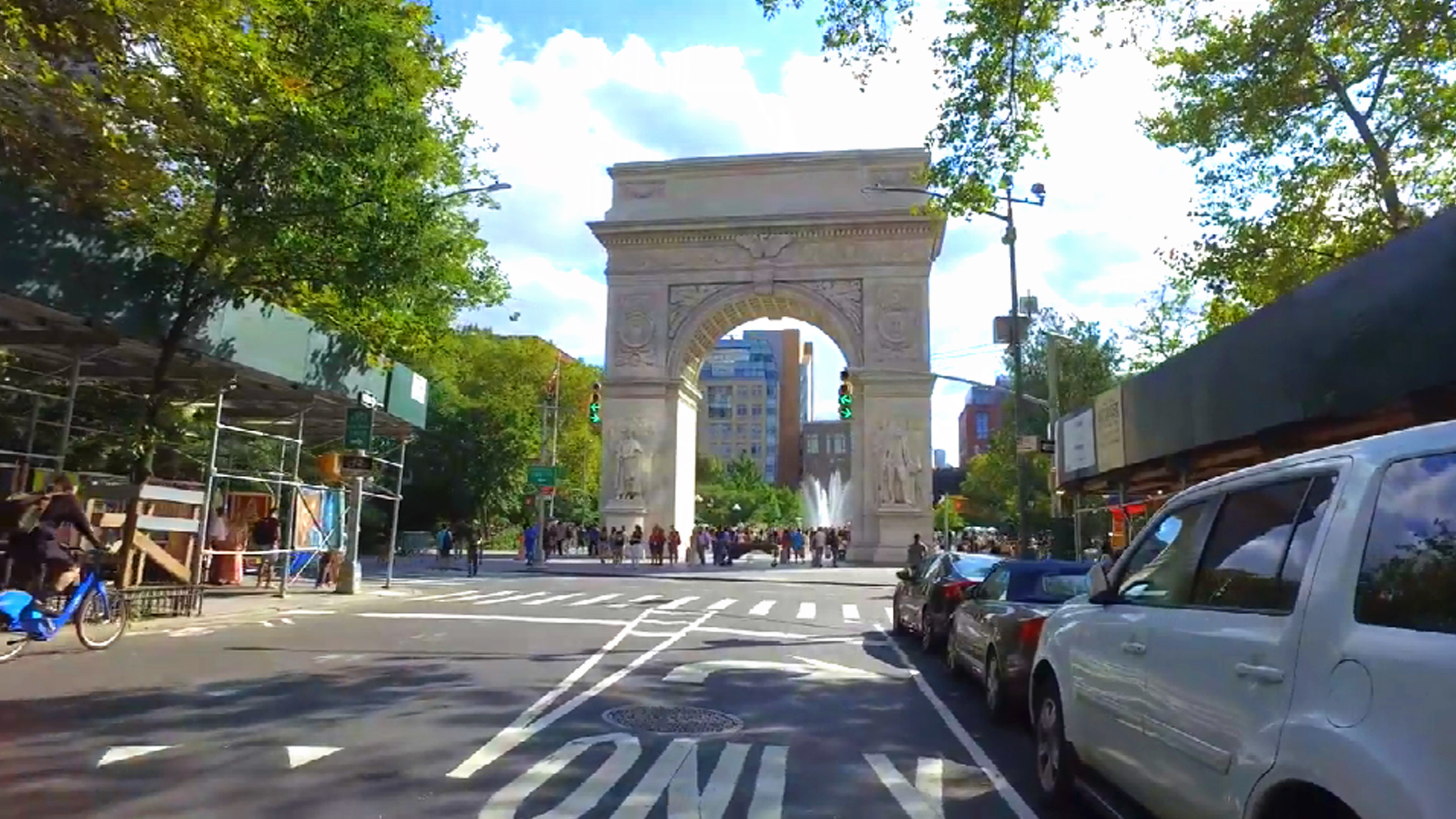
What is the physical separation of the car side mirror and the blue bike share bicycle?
9.86m

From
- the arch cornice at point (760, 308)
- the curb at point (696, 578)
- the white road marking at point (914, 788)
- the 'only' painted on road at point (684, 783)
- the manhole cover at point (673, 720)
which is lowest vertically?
the white road marking at point (914, 788)

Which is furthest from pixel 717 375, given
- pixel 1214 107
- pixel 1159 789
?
pixel 1159 789

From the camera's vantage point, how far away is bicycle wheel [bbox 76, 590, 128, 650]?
36.3ft

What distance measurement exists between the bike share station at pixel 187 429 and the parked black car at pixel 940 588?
32.0ft

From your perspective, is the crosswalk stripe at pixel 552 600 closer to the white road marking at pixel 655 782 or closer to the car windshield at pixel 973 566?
the car windshield at pixel 973 566

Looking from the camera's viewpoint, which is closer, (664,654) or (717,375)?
(664,654)

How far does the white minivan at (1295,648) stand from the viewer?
265 centimetres

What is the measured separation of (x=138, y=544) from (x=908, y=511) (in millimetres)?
31714

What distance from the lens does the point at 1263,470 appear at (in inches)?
161

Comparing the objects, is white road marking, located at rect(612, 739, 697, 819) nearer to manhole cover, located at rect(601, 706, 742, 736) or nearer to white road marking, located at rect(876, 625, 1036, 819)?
manhole cover, located at rect(601, 706, 742, 736)

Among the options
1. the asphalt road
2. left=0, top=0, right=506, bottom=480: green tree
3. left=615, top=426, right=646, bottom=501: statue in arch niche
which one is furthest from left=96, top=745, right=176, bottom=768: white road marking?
left=615, top=426, right=646, bottom=501: statue in arch niche

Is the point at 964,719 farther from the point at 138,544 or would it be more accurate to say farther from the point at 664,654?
the point at 138,544

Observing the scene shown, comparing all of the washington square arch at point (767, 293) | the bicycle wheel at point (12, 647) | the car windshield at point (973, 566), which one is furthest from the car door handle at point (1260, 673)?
the washington square arch at point (767, 293)

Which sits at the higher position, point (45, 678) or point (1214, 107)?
point (1214, 107)
